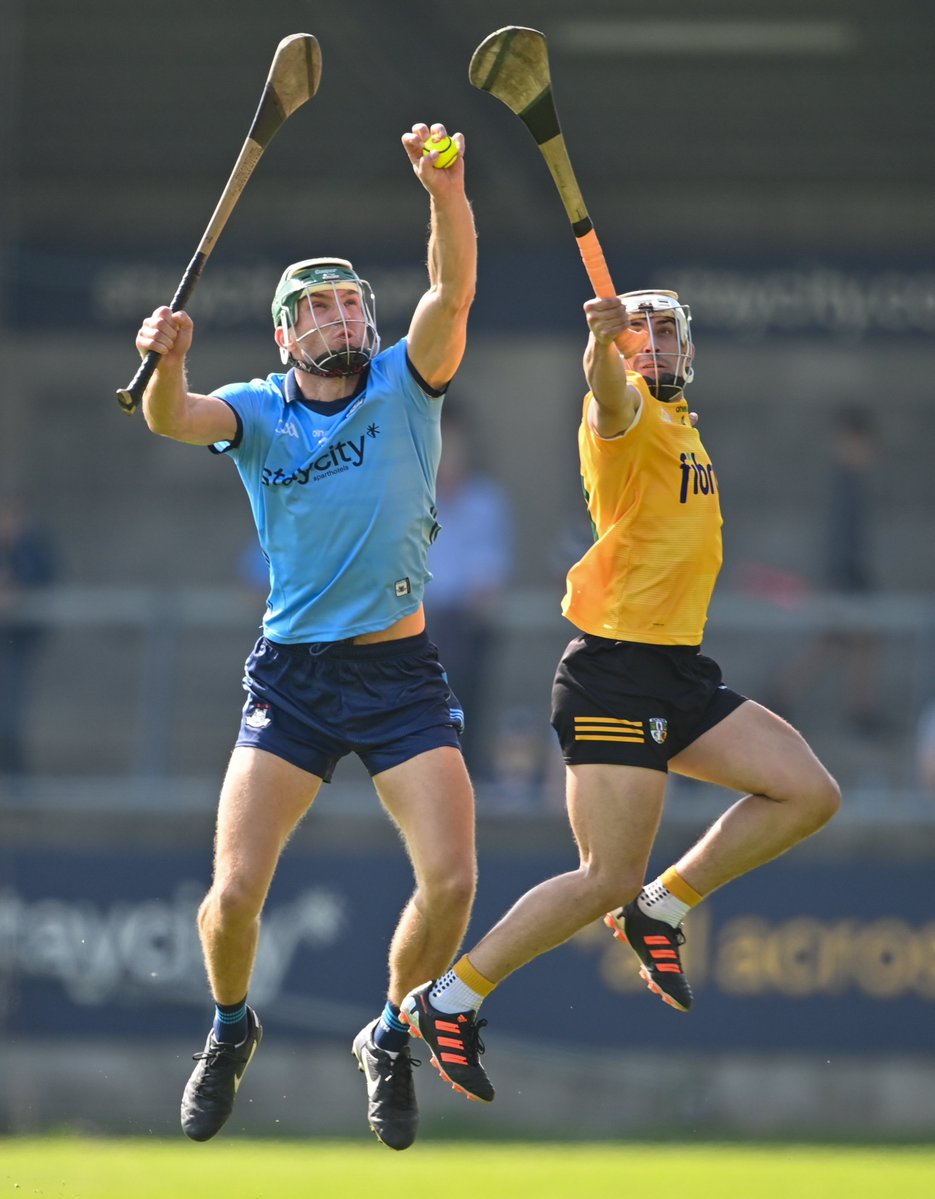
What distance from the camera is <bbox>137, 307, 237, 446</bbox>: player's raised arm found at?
24.8ft

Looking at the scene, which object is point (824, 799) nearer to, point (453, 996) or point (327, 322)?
point (453, 996)

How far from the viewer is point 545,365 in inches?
741

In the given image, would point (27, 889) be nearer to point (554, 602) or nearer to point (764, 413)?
point (554, 602)

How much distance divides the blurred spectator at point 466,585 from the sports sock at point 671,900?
16.5ft

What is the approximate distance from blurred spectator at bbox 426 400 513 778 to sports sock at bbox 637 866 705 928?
198 inches

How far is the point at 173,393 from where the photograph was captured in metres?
7.61

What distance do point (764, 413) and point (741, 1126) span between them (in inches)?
268

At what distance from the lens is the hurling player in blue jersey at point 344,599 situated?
7629 millimetres

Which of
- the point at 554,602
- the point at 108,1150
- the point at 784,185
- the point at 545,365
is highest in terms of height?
the point at 784,185

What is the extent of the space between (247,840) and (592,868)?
1.18 metres

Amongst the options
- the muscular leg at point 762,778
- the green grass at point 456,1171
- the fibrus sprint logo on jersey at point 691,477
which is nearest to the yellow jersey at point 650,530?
the fibrus sprint logo on jersey at point 691,477

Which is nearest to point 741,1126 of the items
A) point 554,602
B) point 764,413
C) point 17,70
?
point 554,602

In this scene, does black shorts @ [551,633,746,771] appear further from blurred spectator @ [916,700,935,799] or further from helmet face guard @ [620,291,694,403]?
blurred spectator @ [916,700,935,799]

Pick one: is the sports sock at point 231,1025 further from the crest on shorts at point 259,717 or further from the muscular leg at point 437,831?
the crest on shorts at point 259,717
